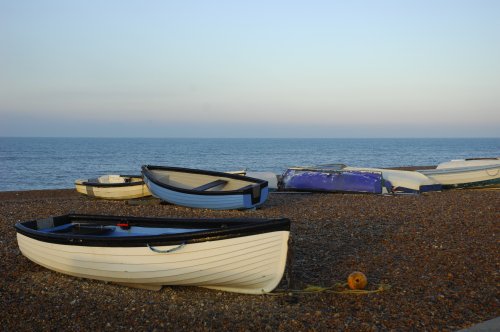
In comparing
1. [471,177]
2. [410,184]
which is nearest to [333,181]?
[410,184]

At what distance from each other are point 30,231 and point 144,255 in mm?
2190

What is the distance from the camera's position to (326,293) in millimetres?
7008

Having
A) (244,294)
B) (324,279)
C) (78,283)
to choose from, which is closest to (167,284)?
(244,294)

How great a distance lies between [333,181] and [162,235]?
12537 millimetres

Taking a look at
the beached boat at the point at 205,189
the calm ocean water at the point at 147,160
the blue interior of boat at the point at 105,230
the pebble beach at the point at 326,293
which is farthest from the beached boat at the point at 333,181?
the calm ocean water at the point at 147,160

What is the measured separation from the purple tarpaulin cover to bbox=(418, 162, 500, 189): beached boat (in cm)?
297

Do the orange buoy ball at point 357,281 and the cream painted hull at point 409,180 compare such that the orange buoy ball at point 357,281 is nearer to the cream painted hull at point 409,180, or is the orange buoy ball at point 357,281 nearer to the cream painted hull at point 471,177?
the cream painted hull at point 409,180

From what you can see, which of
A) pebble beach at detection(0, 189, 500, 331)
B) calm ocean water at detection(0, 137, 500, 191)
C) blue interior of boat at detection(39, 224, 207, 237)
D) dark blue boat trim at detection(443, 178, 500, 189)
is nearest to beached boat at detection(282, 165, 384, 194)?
dark blue boat trim at detection(443, 178, 500, 189)

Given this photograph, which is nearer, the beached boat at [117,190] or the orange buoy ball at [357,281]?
the orange buoy ball at [357,281]

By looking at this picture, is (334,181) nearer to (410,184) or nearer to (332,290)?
(410,184)

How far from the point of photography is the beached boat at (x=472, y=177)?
63.6ft

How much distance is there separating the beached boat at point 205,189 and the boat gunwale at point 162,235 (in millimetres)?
5408

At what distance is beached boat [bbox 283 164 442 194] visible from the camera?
1816 cm

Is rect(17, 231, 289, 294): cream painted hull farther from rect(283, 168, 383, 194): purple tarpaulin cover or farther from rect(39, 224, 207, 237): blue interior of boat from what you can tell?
rect(283, 168, 383, 194): purple tarpaulin cover
